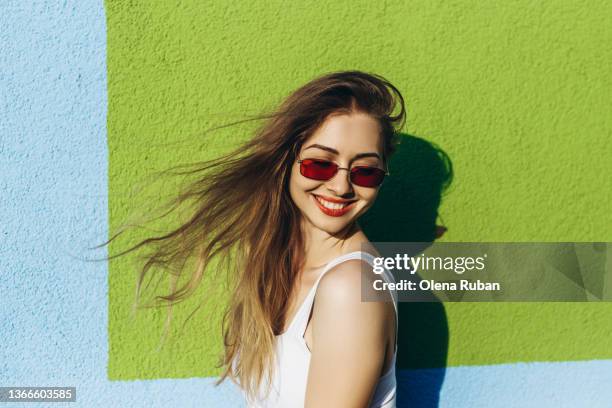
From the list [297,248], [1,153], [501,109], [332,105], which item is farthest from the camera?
[501,109]

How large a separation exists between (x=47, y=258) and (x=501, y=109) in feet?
5.61

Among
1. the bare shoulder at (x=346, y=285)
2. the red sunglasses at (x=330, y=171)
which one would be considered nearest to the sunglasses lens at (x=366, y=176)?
the red sunglasses at (x=330, y=171)

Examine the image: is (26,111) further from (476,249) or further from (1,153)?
(476,249)

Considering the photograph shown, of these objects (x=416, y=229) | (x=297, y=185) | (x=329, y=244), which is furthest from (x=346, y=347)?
(x=416, y=229)

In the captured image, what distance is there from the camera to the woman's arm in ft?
4.56

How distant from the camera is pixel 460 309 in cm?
216

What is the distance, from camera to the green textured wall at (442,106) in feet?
6.39

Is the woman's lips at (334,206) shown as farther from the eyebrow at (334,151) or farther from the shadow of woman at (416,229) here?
the shadow of woman at (416,229)

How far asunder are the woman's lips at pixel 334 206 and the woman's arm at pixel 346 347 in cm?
19

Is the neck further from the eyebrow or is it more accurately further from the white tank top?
the eyebrow

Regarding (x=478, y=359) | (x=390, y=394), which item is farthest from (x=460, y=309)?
(x=390, y=394)

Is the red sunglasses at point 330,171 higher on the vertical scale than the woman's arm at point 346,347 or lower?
higher

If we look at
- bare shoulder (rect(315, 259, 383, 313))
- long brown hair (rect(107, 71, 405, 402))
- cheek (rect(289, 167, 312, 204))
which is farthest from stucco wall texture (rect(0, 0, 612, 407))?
bare shoulder (rect(315, 259, 383, 313))

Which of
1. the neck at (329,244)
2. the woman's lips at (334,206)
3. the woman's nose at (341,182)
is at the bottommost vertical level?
the neck at (329,244)
